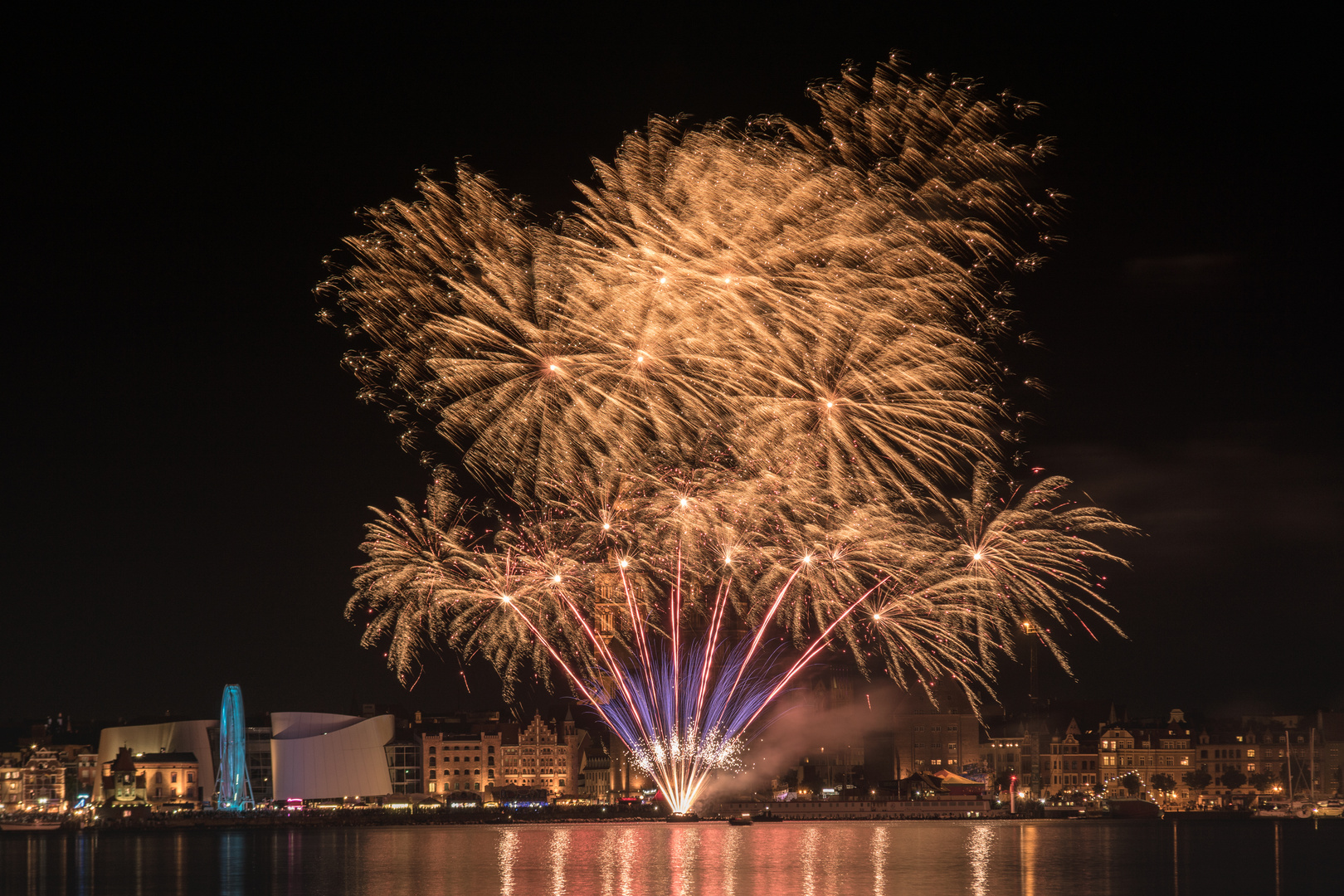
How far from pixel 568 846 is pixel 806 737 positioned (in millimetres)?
50654

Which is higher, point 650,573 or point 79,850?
point 650,573

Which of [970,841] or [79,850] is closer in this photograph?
[970,841]

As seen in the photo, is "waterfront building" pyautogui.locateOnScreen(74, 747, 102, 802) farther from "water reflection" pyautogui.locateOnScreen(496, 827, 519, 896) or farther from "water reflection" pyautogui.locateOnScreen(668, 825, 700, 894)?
"water reflection" pyautogui.locateOnScreen(668, 825, 700, 894)

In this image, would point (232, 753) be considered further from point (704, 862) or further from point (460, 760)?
point (704, 862)

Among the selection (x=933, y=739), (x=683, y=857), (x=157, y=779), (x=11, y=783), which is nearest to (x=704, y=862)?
(x=683, y=857)

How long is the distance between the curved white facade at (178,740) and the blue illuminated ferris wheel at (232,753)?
7.12m

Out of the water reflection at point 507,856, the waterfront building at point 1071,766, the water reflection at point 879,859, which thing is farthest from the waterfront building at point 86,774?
the waterfront building at point 1071,766

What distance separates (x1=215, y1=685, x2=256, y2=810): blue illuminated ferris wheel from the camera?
89.7 meters

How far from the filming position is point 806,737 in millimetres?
97938

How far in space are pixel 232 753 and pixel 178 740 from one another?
12.2 m

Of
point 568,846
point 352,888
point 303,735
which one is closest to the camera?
point 352,888

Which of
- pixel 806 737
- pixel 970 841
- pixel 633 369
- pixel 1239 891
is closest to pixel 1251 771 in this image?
pixel 806 737

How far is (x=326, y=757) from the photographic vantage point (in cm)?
9481

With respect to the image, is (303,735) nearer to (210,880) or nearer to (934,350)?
(210,880)
